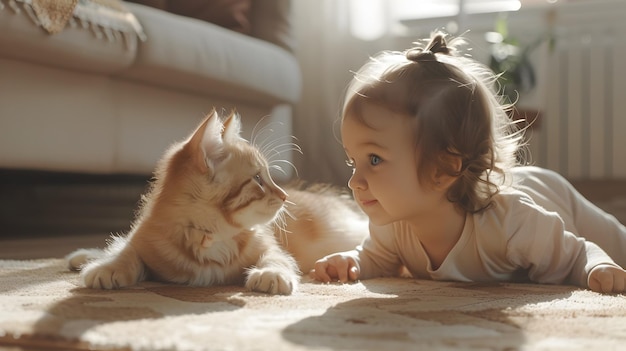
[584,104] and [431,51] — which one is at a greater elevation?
[584,104]

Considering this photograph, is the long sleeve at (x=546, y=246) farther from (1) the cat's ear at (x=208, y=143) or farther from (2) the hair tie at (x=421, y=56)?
(1) the cat's ear at (x=208, y=143)

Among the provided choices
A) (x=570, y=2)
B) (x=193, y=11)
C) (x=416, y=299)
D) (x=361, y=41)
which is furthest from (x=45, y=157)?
(x=570, y=2)

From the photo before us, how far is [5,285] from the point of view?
1252 mm

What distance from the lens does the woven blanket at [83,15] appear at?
73.0 inches

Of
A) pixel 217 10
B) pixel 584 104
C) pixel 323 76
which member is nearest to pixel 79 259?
pixel 217 10

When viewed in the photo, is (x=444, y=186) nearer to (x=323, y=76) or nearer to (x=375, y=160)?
(x=375, y=160)

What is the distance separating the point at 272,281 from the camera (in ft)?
3.94

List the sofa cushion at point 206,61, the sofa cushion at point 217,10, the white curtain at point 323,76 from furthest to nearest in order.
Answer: the white curtain at point 323,76
the sofa cushion at point 217,10
the sofa cushion at point 206,61

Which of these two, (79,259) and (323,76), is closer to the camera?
(79,259)

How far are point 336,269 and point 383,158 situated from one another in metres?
0.26

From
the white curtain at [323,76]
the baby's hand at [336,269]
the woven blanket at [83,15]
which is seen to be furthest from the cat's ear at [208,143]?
the white curtain at [323,76]

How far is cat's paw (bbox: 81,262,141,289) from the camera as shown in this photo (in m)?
1.20

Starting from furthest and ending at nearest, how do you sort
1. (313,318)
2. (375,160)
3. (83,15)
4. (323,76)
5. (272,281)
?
(323,76), (83,15), (375,160), (272,281), (313,318)

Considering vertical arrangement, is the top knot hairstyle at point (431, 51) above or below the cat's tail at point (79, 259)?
above
